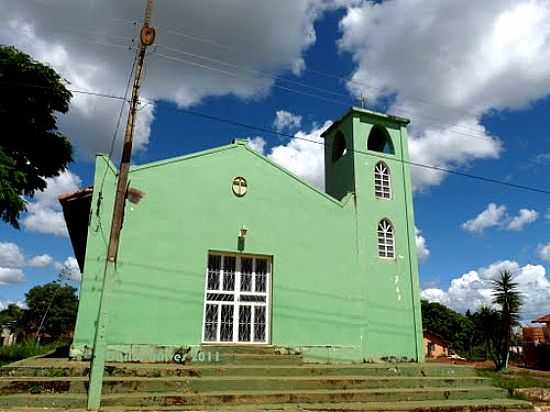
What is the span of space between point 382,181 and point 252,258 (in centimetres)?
497

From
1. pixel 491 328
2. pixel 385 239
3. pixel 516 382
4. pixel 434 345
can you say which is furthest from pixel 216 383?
pixel 434 345

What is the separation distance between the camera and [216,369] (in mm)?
8898

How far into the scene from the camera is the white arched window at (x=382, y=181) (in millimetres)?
13523

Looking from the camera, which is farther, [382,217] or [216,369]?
[382,217]

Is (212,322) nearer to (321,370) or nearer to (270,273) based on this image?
(270,273)

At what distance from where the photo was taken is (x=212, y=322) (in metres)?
10.7

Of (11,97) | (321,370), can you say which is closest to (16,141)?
(11,97)

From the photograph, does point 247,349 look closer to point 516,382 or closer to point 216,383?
point 216,383

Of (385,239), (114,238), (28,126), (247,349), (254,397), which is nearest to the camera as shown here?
(114,238)

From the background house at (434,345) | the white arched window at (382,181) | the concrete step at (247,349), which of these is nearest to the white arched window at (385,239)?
the white arched window at (382,181)

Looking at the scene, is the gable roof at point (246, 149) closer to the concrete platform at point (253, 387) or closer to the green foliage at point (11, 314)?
the concrete platform at point (253, 387)

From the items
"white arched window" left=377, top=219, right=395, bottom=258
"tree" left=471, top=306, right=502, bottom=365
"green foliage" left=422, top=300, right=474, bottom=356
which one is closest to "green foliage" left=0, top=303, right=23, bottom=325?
"green foliage" left=422, top=300, right=474, bottom=356

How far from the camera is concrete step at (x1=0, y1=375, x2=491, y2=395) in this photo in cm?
749

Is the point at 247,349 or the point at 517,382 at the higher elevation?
the point at 247,349
